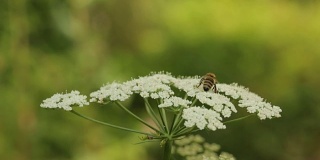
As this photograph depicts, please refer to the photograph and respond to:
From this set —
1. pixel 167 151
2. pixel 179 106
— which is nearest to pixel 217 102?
pixel 179 106

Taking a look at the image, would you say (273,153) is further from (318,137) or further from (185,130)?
(185,130)

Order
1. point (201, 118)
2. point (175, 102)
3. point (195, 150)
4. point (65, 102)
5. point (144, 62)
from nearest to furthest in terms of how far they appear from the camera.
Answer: point (201, 118) → point (175, 102) → point (65, 102) → point (195, 150) → point (144, 62)

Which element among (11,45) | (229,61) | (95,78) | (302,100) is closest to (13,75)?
(11,45)

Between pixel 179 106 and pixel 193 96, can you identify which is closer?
pixel 179 106

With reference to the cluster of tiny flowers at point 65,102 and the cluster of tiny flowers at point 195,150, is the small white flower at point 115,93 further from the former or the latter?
the cluster of tiny flowers at point 195,150

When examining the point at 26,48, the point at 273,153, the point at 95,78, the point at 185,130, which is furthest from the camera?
the point at 273,153

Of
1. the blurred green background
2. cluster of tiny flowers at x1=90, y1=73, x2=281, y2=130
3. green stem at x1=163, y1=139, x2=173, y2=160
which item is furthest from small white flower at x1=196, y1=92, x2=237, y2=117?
the blurred green background

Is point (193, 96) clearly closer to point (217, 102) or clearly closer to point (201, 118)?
point (217, 102)

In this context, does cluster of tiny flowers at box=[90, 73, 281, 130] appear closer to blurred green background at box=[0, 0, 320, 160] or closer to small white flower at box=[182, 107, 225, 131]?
small white flower at box=[182, 107, 225, 131]
